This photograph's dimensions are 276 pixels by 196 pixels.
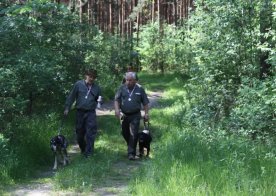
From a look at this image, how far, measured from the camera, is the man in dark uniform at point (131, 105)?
33.1ft

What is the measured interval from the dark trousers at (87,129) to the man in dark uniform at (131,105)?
0.62 metres

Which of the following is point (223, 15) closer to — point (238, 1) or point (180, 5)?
point (238, 1)

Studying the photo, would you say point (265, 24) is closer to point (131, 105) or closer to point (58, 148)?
point (131, 105)

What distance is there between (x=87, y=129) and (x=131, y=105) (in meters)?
1.16

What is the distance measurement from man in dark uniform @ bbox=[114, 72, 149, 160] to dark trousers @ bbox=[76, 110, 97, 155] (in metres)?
0.62

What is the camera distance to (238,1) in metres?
11.0

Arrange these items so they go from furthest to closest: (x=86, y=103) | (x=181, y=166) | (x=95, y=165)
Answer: (x=86, y=103), (x=95, y=165), (x=181, y=166)

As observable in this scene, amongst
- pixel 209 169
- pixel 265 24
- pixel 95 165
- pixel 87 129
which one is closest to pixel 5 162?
pixel 95 165

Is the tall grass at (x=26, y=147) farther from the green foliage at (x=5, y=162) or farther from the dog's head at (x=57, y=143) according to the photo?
the dog's head at (x=57, y=143)

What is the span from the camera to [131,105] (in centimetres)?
1009

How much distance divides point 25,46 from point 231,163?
25.9 feet

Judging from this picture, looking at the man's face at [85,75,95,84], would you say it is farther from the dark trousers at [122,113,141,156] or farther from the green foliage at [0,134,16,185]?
the green foliage at [0,134,16,185]

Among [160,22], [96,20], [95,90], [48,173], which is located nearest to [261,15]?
[95,90]

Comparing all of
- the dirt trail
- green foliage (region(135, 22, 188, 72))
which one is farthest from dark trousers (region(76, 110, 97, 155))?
green foliage (region(135, 22, 188, 72))
